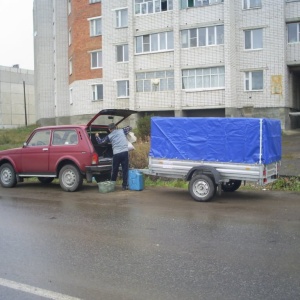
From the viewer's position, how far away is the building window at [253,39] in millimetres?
31047

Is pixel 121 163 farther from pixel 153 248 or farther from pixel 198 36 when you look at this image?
pixel 198 36

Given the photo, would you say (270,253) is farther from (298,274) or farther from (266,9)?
(266,9)

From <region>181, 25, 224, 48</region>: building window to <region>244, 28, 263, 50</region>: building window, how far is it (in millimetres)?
1869

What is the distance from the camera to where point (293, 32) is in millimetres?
30688

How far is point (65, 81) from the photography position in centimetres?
4297

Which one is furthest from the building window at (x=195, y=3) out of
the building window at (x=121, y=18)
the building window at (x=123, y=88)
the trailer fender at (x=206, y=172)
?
the trailer fender at (x=206, y=172)

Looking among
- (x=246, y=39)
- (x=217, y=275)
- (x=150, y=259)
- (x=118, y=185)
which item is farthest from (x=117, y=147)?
(x=246, y=39)

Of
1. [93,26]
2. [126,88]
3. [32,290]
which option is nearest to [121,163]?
[32,290]

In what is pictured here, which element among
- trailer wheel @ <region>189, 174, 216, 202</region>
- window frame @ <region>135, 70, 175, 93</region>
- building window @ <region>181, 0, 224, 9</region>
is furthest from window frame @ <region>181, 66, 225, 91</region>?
trailer wheel @ <region>189, 174, 216, 202</region>

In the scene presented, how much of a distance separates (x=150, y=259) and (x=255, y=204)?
4.70 meters

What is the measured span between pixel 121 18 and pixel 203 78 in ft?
30.2

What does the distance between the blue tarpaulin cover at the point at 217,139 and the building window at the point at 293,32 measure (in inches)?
873

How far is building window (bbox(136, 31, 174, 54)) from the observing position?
109ft

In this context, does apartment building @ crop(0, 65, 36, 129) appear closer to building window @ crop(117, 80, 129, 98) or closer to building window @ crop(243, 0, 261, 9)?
building window @ crop(117, 80, 129, 98)
